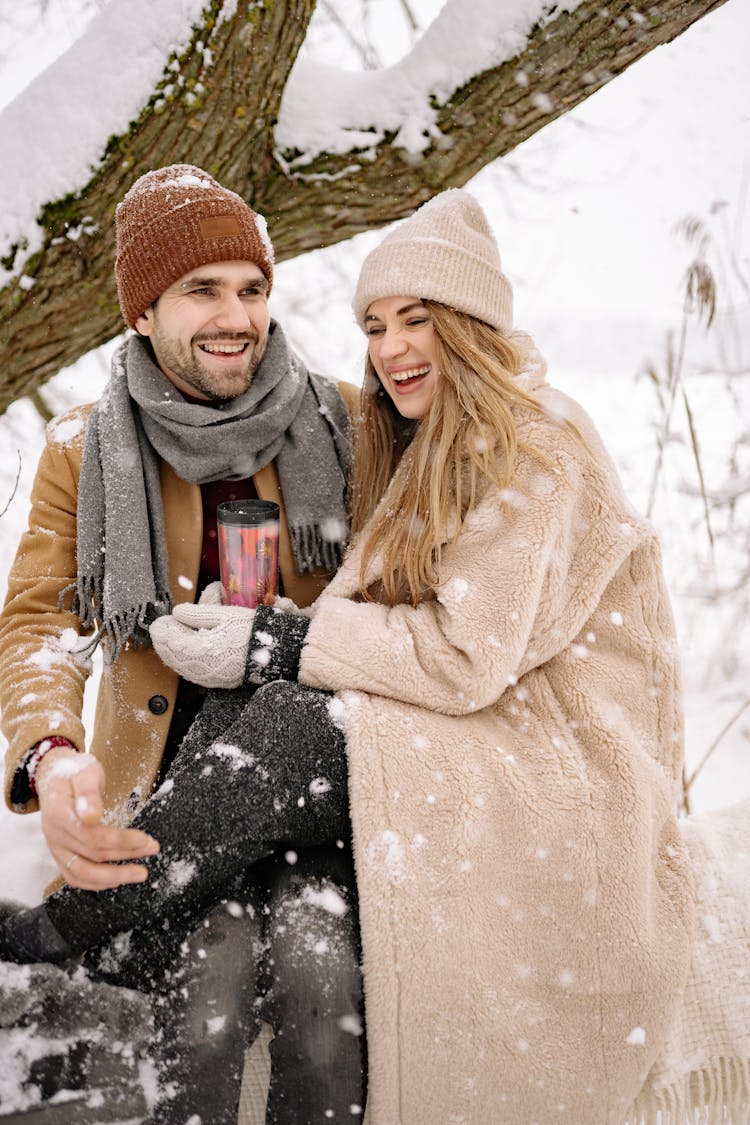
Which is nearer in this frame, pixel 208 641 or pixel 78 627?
pixel 208 641

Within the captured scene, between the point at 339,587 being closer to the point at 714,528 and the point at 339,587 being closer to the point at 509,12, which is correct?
the point at 509,12

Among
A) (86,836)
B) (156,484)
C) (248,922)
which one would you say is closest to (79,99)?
(156,484)

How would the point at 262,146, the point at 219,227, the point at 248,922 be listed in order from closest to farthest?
the point at 248,922 < the point at 219,227 < the point at 262,146

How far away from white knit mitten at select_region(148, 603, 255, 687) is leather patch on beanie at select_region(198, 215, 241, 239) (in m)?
0.95

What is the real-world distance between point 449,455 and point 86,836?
108cm

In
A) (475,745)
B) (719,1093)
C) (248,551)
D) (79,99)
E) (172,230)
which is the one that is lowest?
(719,1093)

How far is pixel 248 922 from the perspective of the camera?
1.71 meters

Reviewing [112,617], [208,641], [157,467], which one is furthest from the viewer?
[157,467]

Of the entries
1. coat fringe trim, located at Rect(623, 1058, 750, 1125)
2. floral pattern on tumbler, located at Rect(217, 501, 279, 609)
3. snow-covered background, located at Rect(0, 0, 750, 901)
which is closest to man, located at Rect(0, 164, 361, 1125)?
floral pattern on tumbler, located at Rect(217, 501, 279, 609)

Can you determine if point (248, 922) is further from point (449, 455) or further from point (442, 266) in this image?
point (442, 266)

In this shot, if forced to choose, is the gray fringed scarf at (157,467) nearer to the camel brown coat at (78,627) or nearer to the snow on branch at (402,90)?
the camel brown coat at (78,627)

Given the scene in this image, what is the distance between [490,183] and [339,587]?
5.92 m

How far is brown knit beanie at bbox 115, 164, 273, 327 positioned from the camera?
2219mm

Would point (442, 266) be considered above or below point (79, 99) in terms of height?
below
